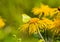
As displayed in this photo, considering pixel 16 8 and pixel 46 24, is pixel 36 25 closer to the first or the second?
pixel 46 24

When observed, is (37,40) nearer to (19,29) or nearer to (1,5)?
(19,29)

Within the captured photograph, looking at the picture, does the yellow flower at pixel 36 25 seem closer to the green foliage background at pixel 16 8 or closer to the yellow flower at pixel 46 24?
the yellow flower at pixel 46 24

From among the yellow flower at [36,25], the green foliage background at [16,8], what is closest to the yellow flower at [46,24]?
the yellow flower at [36,25]

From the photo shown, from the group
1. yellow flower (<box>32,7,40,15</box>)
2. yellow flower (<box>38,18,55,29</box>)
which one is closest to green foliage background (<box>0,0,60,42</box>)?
yellow flower (<box>32,7,40,15</box>)

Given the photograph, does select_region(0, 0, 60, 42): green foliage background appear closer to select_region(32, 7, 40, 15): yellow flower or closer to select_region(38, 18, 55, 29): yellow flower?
select_region(32, 7, 40, 15): yellow flower

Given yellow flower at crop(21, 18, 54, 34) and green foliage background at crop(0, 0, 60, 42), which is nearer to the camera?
yellow flower at crop(21, 18, 54, 34)

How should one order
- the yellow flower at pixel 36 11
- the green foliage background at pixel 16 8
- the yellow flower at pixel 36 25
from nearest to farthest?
the yellow flower at pixel 36 25 → the yellow flower at pixel 36 11 → the green foliage background at pixel 16 8

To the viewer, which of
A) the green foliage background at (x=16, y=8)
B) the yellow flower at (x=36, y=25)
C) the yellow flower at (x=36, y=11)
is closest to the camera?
the yellow flower at (x=36, y=25)

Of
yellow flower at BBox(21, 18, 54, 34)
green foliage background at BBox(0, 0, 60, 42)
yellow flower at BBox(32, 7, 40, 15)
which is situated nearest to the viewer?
yellow flower at BBox(21, 18, 54, 34)

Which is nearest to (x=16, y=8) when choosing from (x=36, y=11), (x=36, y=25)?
(x=36, y=11)

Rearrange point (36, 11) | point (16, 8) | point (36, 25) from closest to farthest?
point (36, 25)
point (36, 11)
point (16, 8)

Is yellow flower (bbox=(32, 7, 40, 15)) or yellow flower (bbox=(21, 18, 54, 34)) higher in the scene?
yellow flower (bbox=(32, 7, 40, 15))

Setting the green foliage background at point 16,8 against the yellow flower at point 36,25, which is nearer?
the yellow flower at point 36,25

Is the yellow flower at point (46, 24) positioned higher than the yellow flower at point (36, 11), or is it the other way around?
the yellow flower at point (36, 11)
